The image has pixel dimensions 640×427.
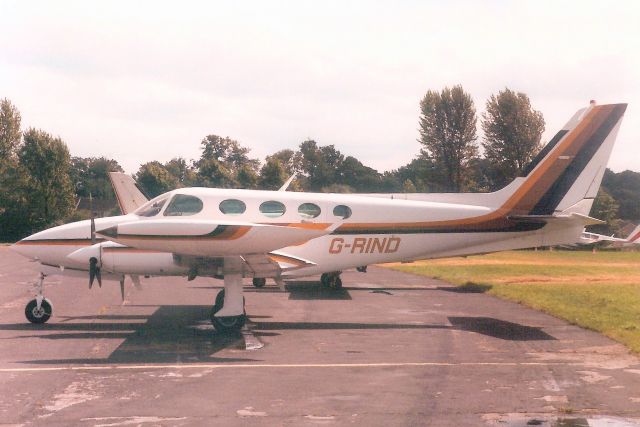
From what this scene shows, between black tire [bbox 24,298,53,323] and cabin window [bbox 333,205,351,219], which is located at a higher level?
cabin window [bbox 333,205,351,219]

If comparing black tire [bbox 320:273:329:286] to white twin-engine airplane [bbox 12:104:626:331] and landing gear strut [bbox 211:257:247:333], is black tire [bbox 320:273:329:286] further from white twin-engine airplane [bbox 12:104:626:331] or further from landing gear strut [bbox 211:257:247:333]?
landing gear strut [bbox 211:257:247:333]

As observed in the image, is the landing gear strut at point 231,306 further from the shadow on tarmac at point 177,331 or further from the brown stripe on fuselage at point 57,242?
the brown stripe on fuselage at point 57,242

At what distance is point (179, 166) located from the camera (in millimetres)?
103250

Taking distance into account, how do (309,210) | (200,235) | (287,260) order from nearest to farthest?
1. (200,235)
2. (287,260)
3. (309,210)

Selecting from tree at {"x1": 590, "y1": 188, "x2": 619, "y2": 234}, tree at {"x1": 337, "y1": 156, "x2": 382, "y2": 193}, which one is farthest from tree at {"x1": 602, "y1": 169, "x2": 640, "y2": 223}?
tree at {"x1": 337, "y1": 156, "x2": 382, "y2": 193}

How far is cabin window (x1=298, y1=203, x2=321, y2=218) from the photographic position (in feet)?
56.6

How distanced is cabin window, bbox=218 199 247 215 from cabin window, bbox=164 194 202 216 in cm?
51

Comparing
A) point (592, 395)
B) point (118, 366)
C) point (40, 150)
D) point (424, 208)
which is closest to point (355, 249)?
point (424, 208)

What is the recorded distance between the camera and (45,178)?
77812 millimetres

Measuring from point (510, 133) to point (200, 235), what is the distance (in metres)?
64.6

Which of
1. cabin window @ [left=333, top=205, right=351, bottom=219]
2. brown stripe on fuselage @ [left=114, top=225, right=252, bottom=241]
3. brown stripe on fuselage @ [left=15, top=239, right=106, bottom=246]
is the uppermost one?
cabin window @ [left=333, top=205, right=351, bottom=219]

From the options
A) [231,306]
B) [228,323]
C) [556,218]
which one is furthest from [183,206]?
[556,218]

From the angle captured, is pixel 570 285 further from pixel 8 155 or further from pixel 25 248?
pixel 8 155

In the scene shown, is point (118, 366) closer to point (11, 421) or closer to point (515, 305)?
point (11, 421)
